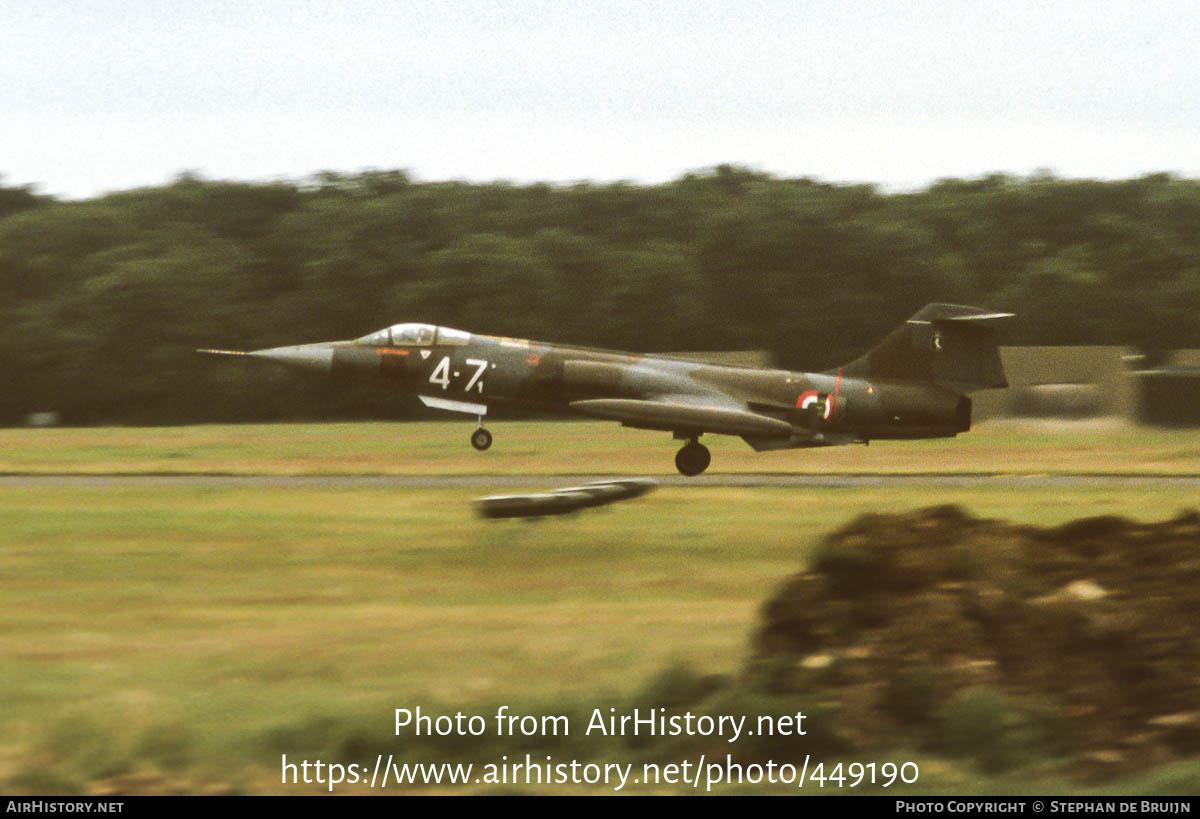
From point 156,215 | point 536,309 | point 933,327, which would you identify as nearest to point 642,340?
point 536,309

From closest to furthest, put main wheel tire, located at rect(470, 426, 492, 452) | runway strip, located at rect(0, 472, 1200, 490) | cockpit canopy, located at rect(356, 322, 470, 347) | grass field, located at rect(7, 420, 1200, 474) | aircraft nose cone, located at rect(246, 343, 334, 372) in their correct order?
runway strip, located at rect(0, 472, 1200, 490), cockpit canopy, located at rect(356, 322, 470, 347), grass field, located at rect(7, 420, 1200, 474), aircraft nose cone, located at rect(246, 343, 334, 372), main wheel tire, located at rect(470, 426, 492, 452)

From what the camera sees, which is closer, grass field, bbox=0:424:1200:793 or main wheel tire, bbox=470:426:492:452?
grass field, bbox=0:424:1200:793

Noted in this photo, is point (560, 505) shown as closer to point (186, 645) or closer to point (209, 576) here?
point (209, 576)

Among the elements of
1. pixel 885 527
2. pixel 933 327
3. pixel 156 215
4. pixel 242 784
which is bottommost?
pixel 242 784

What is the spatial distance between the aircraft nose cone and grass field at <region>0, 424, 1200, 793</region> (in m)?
5.18

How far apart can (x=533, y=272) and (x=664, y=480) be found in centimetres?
3483

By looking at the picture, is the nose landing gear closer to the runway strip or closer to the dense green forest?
the runway strip

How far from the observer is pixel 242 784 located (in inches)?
347

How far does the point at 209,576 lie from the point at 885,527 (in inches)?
306

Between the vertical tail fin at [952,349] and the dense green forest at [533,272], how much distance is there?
32.6 m

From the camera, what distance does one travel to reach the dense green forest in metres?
59.8

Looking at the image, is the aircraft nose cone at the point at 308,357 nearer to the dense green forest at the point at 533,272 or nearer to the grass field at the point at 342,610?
the grass field at the point at 342,610

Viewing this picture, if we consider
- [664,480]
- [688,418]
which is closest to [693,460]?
[688,418]

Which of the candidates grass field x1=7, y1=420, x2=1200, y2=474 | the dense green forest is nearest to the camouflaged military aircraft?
grass field x1=7, y1=420, x2=1200, y2=474
